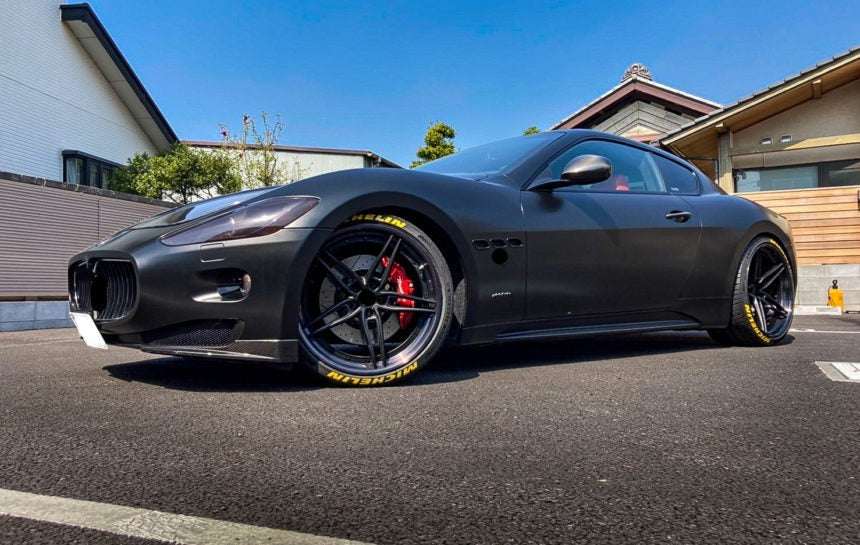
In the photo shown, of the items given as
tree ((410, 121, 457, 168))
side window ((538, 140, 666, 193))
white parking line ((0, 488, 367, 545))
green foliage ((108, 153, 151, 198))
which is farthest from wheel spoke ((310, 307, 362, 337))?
tree ((410, 121, 457, 168))

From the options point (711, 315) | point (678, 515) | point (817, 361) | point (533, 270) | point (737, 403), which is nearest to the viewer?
point (678, 515)

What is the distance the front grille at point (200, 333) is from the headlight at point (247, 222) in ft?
1.02

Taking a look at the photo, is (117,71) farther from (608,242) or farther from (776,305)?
(776,305)

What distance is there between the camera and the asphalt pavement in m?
1.20

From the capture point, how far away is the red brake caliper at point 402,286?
107 inches

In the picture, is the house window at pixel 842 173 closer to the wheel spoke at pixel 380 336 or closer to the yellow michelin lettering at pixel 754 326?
the yellow michelin lettering at pixel 754 326

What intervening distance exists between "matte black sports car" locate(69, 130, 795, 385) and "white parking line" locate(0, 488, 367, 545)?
1110mm

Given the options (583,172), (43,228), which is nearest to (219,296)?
(583,172)

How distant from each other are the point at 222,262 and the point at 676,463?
1.67 meters

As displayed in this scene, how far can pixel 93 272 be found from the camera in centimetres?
259

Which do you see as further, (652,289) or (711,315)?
(711,315)

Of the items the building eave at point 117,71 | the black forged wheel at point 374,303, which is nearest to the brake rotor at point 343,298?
the black forged wheel at point 374,303

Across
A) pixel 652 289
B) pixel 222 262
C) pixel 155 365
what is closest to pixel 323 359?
pixel 222 262

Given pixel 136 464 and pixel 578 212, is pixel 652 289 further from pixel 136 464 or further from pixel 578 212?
pixel 136 464
